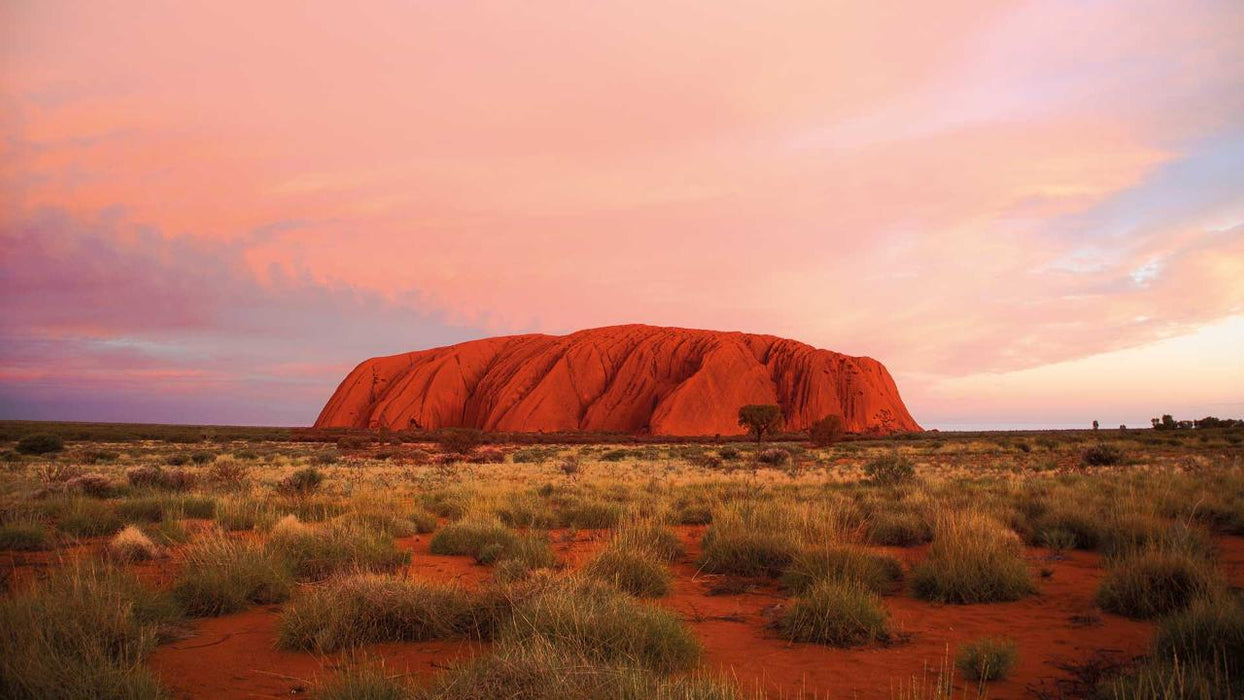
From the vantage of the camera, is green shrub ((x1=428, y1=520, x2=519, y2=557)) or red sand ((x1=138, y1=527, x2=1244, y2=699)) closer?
red sand ((x1=138, y1=527, x2=1244, y2=699))

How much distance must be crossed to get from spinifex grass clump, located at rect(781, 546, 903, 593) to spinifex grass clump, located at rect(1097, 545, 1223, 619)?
1.90m

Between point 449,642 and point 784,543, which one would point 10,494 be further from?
point 784,543

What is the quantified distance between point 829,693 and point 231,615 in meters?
5.30

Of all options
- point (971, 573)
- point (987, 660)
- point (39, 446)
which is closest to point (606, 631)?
point (987, 660)

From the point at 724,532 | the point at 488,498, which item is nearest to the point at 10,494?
the point at 488,498

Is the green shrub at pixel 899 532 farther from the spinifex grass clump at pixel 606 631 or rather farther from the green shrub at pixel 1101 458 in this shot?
the green shrub at pixel 1101 458

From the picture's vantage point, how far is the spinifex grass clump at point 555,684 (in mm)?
3182

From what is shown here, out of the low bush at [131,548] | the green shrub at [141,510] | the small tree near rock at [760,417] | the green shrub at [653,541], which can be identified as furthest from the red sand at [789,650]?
the small tree near rock at [760,417]

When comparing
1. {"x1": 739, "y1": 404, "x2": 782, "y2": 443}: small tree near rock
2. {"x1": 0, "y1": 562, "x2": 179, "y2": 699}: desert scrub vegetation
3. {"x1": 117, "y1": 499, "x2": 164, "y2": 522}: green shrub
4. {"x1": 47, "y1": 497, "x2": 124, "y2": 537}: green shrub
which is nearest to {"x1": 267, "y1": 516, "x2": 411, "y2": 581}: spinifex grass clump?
{"x1": 0, "y1": 562, "x2": 179, "y2": 699}: desert scrub vegetation

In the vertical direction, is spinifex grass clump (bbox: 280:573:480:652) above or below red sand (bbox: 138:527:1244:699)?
above

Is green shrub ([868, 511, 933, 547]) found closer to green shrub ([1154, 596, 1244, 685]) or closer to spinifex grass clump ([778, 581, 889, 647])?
spinifex grass clump ([778, 581, 889, 647])

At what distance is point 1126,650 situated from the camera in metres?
4.93

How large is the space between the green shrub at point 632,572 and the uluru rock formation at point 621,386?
202 ft

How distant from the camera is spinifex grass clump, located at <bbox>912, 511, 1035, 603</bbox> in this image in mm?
6609
